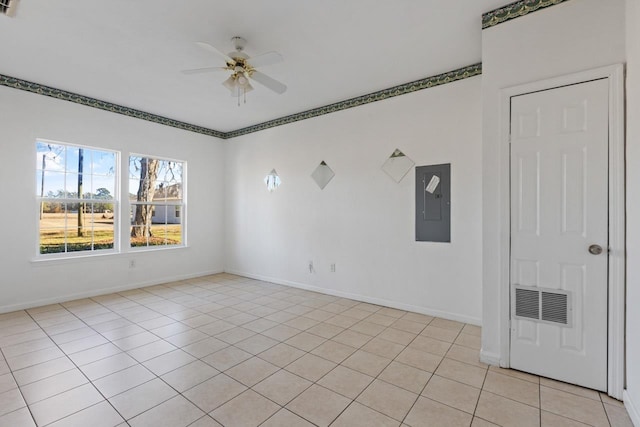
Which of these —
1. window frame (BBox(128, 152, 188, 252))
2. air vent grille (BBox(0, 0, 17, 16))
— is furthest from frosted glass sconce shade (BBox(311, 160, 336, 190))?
air vent grille (BBox(0, 0, 17, 16))

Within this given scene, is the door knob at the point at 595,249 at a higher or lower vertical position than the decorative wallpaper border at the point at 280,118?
lower

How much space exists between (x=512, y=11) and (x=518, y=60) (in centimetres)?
40

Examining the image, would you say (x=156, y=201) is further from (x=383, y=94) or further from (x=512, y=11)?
(x=512, y=11)

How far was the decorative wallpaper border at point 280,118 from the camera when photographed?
11.5 feet

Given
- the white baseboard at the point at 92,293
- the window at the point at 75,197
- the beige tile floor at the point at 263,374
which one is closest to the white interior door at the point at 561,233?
the beige tile floor at the point at 263,374

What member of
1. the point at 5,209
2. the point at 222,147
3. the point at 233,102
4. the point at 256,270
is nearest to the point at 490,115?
the point at 233,102

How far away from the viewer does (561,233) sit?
223 centimetres

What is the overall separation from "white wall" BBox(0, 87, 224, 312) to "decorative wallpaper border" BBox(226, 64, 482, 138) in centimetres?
165

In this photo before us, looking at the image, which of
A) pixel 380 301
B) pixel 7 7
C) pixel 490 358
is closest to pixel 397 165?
pixel 380 301

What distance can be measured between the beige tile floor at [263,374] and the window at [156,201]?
1.69 metres

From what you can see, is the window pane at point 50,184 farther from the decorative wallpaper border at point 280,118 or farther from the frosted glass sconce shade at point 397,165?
the frosted glass sconce shade at point 397,165

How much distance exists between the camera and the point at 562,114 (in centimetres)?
223

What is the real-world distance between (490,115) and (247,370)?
9.67ft

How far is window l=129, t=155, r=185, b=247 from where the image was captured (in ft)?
16.6
